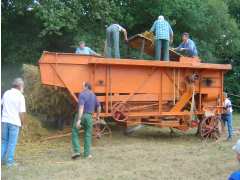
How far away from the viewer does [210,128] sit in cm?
1374

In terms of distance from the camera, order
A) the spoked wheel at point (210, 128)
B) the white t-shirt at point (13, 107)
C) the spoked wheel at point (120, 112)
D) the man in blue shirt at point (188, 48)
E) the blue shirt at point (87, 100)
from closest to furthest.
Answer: the white t-shirt at point (13, 107) < the blue shirt at point (87, 100) < the spoked wheel at point (120, 112) < the spoked wheel at point (210, 128) < the man in blue shirt at point (188, 48)

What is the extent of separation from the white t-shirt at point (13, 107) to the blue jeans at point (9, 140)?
0.10 metres

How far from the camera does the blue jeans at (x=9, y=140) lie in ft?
30.2

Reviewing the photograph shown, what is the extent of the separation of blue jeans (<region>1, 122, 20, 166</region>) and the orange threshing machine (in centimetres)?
271

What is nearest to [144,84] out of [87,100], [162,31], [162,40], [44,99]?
[162,40]

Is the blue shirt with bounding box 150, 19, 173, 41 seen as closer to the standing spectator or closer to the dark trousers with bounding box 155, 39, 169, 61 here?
the dark trousers with bounding box 155, 39, 169, 61

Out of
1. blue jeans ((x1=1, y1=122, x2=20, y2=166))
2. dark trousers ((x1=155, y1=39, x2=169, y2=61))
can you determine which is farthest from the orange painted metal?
blue jeans ((x1=1, y1=122, x2=20, y2=166))

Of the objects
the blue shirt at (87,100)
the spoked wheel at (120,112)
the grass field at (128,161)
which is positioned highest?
the blue shirt at (87,100)

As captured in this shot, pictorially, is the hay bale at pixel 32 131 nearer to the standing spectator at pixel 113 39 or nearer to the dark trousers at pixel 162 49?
the standing spectator at pixel 113 39

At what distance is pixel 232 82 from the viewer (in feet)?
94.3

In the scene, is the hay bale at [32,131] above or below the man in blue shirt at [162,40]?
below

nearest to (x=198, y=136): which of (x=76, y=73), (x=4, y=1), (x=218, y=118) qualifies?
(x=218, y=118)

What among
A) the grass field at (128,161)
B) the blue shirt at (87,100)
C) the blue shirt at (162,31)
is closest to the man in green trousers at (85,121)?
the blue shirt at (87,100)

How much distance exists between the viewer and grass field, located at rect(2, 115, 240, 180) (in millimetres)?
8547
